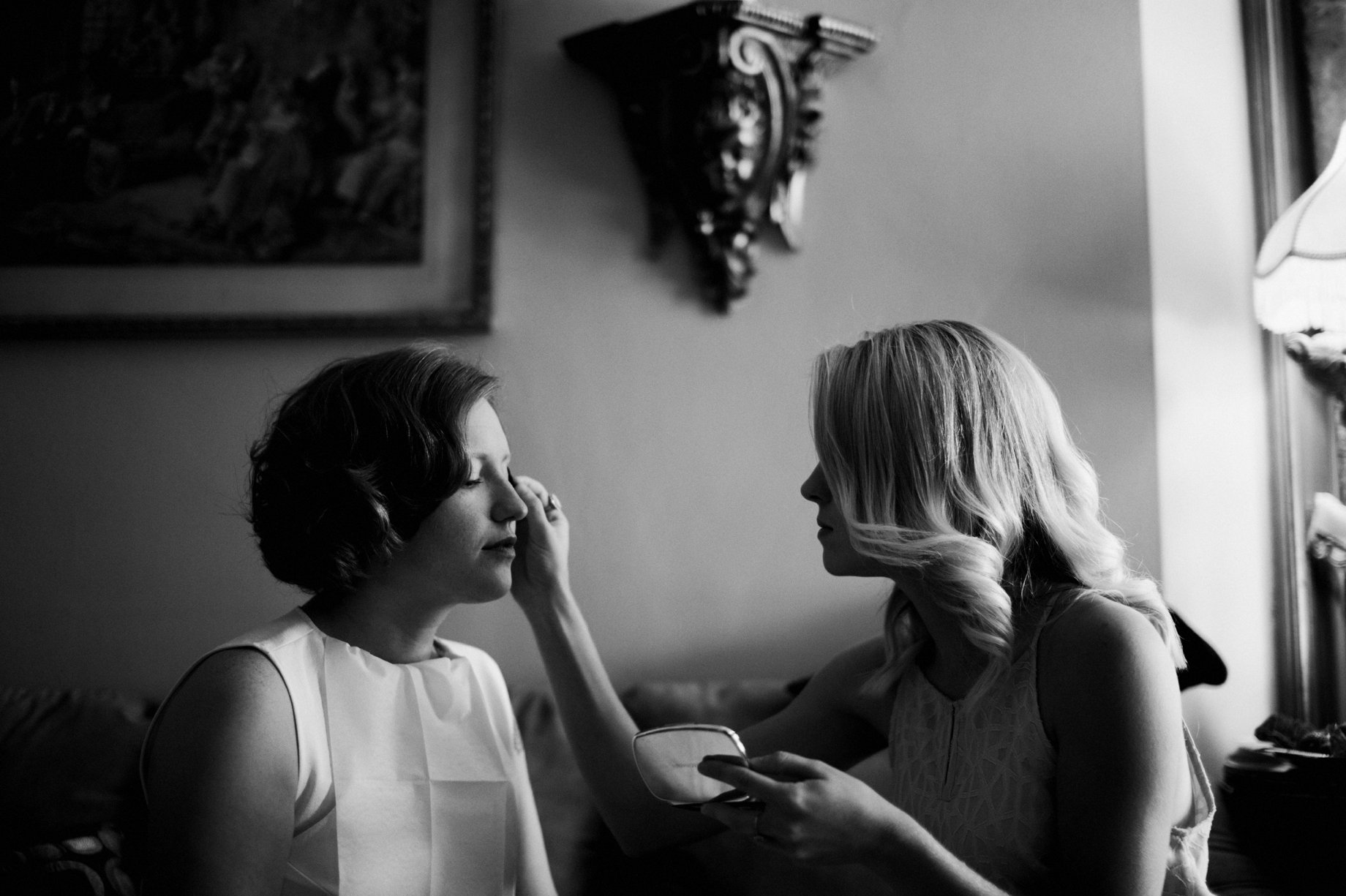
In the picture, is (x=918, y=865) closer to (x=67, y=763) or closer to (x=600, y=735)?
(x=600, y=735)

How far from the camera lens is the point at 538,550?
1596 millimetres

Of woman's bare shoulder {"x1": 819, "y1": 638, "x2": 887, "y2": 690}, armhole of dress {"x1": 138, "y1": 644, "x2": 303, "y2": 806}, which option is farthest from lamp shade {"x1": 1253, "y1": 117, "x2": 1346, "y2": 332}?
armhole of dress {"x1": 138, "y1": 644, "x2": 303, "y2": 806}

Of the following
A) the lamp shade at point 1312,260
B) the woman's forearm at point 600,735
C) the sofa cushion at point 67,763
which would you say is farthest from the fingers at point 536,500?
the lamp shade at point 1312,260

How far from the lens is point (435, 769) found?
4.48ft

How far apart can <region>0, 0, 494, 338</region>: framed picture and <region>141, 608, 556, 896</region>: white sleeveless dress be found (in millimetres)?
958

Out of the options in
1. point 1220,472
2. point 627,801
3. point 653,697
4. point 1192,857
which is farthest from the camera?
point 1220,472

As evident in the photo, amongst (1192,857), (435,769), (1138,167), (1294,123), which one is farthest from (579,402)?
(1294,123)

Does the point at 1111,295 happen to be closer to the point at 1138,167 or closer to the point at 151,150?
the point at 1138,167

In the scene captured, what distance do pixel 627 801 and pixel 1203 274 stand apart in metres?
1.48

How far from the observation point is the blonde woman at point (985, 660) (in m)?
1.12

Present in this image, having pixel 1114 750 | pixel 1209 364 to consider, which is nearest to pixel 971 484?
pixel 1114 750

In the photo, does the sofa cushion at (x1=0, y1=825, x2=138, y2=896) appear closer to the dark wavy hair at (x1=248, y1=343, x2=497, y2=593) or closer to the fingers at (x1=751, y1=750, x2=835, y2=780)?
the dark wavy hair at (x1=248, y1=343, x2=497, y2=593)

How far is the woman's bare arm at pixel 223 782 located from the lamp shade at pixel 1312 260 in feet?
5.50

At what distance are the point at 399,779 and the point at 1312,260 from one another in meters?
1.61
